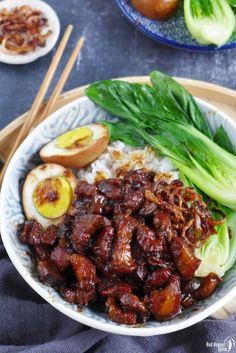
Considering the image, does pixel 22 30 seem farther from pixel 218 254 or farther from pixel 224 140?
pixel 218 254

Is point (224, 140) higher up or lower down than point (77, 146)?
higher up

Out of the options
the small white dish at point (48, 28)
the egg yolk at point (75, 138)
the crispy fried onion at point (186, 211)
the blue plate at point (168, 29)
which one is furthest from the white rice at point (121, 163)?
the small white dish at point (48, 28)

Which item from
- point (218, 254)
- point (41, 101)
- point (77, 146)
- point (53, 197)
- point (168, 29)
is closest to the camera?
point (218, 254)

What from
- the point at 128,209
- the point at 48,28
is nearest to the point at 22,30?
the point at 48,28

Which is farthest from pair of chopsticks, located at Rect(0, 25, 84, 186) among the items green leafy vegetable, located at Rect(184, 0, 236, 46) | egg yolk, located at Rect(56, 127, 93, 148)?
green leafy vegetable, located at Rect(184, 0, 236, 46)

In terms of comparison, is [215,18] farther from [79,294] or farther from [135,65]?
[79,294]

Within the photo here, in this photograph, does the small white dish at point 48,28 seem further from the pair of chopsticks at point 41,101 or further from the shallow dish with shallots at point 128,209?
the shallow dish with shallots at point 128,209

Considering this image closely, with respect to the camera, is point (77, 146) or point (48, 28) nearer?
point (77, 146)

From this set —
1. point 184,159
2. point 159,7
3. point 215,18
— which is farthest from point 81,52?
point 184,159
